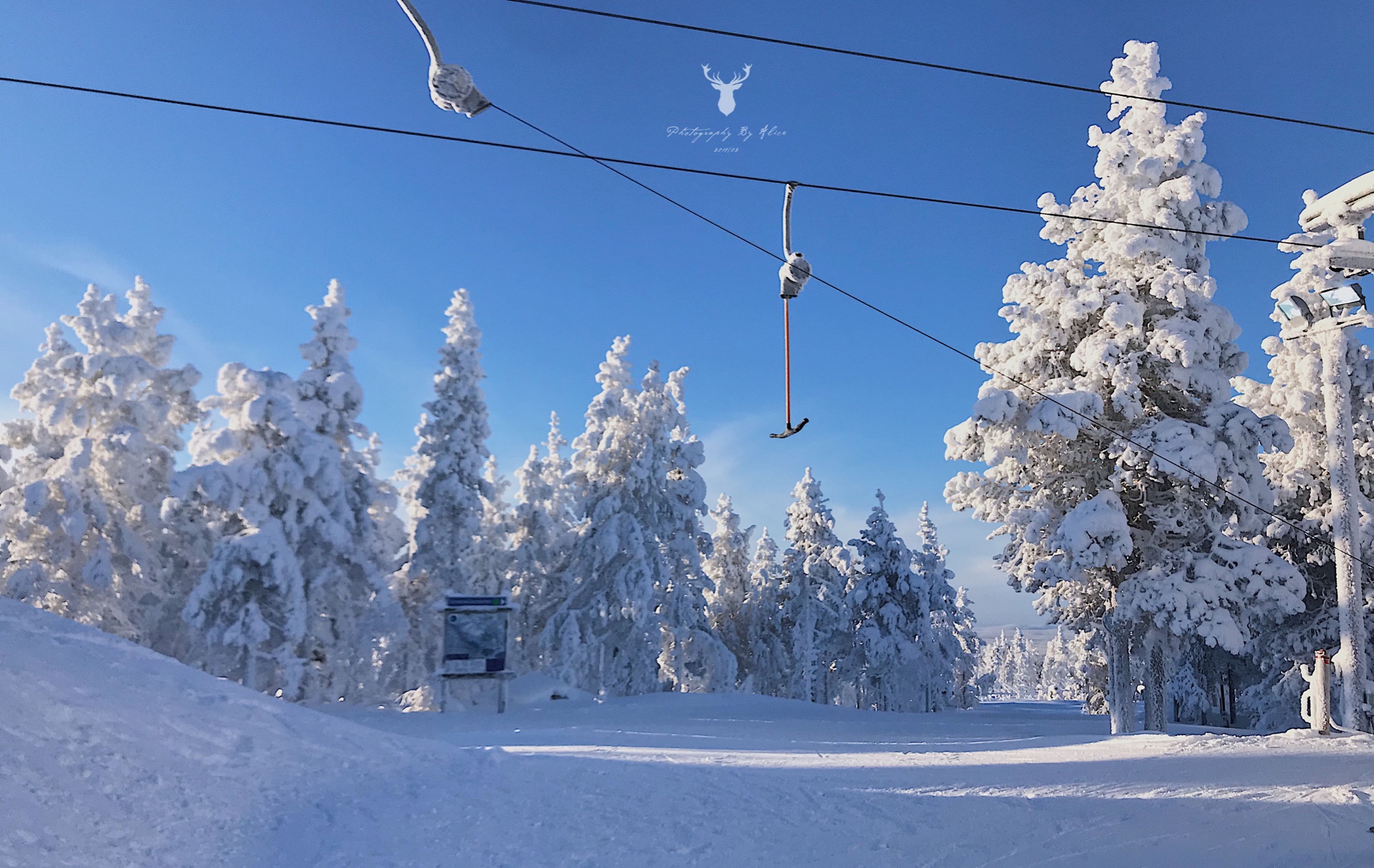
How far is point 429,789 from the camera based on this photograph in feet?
31.1

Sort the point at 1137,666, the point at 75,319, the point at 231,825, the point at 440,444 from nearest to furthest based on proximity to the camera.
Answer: the point at 231,825 → the point at 1137,666 → the point at 75,319 → the point at 440,444

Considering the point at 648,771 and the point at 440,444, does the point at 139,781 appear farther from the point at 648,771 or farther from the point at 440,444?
the point at 440,444

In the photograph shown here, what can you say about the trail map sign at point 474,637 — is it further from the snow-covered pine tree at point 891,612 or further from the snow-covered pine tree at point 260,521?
the snow-covered pine tree at point 891,612

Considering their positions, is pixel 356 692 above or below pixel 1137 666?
below

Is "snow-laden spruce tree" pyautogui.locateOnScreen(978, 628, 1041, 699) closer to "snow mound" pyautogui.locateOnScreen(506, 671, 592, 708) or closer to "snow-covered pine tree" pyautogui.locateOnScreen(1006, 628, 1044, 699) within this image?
"snow-covered pine tree" pyautogui.locateOnScreen(1006, 628, 1044, 699)

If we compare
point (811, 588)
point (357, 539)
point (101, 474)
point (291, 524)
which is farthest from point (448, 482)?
point (811, 588)

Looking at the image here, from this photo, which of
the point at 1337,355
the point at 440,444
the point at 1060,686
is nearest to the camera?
the point at 1337,355

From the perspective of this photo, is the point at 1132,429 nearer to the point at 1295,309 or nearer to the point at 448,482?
the point at 1295,309

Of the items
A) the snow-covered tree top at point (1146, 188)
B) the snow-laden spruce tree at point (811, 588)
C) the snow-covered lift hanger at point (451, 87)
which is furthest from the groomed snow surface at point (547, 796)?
the snow-laden spruce tree at point (811, 588)

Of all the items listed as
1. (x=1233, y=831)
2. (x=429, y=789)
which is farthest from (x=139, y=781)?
(x=1233, y=831)

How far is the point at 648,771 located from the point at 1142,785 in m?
6.21

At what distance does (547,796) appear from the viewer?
954cm

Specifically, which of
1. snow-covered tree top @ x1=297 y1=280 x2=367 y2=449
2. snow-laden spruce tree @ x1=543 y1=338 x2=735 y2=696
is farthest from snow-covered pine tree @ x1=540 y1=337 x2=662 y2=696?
snow-covered tree top @ x1=297 y1=280 x2=367 y2=449

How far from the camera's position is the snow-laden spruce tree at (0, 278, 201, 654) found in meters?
25.1
